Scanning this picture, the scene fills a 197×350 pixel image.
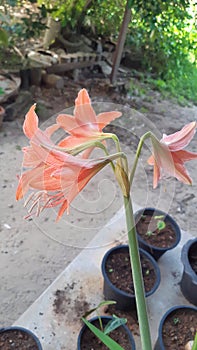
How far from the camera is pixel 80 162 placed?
489mm

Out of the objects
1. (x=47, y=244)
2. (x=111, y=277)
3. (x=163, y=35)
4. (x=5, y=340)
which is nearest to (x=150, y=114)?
(x=163, y=35)

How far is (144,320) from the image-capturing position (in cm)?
61

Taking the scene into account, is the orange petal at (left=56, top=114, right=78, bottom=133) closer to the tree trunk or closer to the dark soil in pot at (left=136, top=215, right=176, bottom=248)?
the dark soil in pot at (left=136, top=215, right=176, bottom=248)

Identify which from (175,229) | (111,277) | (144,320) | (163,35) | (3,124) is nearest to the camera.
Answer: (144,320)

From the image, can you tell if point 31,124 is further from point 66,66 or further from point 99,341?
point 66,66

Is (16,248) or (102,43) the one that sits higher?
(102,43)

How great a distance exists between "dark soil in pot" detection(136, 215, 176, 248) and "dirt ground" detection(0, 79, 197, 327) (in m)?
0.23

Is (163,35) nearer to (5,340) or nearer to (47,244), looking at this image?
(47,244)

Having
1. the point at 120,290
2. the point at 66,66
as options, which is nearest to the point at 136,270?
the point at 120,290

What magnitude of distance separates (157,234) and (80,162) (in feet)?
4.40

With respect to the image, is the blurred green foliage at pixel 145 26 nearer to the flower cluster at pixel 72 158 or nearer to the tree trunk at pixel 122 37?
the tree trunk at pixel 122 37

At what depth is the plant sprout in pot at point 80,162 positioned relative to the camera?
1.65 feet

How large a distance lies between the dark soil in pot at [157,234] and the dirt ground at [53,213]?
23 centimetres

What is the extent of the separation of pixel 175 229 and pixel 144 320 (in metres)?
1.19
